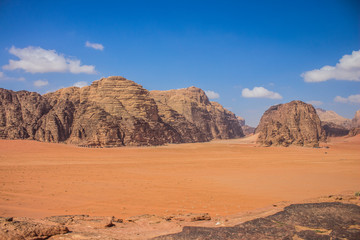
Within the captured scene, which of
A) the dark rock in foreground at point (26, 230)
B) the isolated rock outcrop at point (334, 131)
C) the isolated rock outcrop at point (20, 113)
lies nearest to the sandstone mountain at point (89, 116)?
the isolated rock outcrop at point (20, 113)

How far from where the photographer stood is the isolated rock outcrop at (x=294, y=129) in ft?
175

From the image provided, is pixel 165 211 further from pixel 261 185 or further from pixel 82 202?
pixel 261 185

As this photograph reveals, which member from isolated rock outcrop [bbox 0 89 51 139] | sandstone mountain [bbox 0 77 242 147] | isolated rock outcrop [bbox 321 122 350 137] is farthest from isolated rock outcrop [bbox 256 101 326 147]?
isolated rock outcrop [bbox 0 89 51 139]

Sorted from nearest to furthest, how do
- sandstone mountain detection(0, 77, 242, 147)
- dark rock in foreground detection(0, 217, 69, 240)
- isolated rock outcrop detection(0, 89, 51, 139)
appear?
1. dark rock in foreground detection(0, 217, 69, 240)
2. isolated rock outcrop detection(0, 89, 51, 139)
3. sandstone mountain detection(0, 77, 242, 147)

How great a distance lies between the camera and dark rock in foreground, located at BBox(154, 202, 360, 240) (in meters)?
5.46

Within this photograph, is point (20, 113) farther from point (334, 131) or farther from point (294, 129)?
point (334, 131)

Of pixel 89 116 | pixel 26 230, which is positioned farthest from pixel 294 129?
pixel 26 230

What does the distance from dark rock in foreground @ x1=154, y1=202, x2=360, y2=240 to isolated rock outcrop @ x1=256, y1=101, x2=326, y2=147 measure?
46975mm

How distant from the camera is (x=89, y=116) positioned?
52.1 meters

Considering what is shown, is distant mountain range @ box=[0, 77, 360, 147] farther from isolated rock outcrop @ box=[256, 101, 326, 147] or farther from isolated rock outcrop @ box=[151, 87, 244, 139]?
isolated rock outcrop @ box=[151, 87, 244, 139]

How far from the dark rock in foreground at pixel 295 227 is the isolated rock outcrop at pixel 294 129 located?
4698cm

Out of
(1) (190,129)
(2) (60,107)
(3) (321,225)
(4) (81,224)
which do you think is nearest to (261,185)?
(3) (321,225)

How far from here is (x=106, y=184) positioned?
537 inches

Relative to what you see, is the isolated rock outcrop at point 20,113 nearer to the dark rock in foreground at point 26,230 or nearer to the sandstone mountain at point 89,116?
the sandstone mountain at point 89,116
